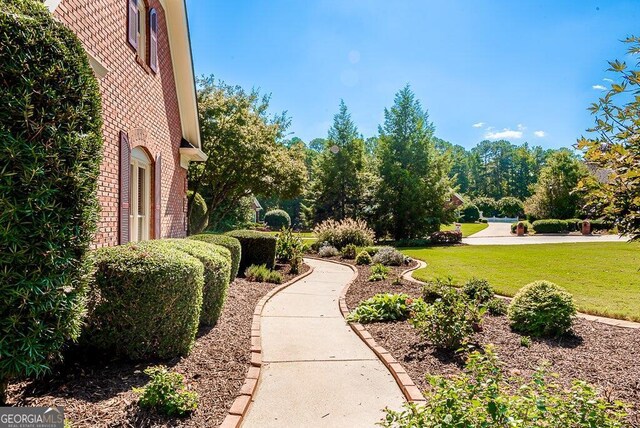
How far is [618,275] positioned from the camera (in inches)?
424

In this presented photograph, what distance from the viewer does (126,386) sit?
3.53 m

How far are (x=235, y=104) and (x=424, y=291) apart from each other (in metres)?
13.7

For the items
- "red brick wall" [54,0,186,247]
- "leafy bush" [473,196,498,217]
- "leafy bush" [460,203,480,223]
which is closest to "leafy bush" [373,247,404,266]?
"red brick wall" [54,0,186,247]

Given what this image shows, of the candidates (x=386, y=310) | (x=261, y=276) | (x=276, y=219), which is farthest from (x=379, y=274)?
(x=276, y=219)

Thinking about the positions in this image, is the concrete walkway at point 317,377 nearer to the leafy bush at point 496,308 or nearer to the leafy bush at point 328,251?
the leafy bush at point 496,308

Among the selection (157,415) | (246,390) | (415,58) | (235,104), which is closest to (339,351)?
(246,390)

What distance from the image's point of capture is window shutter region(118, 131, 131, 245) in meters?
5.96

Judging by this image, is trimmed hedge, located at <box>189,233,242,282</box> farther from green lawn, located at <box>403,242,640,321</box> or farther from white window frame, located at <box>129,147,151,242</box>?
green lawn, located at <box>403,242,640,321</box>

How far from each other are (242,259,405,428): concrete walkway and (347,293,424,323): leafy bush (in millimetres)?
328

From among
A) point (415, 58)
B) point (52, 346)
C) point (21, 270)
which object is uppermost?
point (415, 58)

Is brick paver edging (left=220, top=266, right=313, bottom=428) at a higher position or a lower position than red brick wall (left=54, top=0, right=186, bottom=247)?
lower

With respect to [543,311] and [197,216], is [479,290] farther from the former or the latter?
[197,216]

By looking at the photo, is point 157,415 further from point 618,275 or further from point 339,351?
point 618,275

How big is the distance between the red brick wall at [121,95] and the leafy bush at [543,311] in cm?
570
